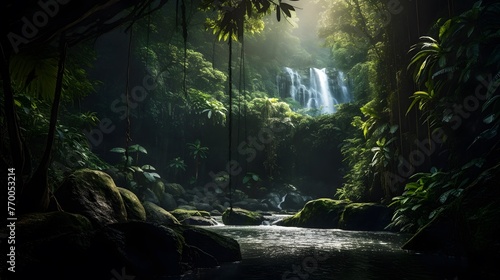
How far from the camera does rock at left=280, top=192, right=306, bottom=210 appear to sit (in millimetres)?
27219

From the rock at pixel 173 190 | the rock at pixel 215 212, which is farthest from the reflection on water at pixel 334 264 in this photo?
the rock at pixel 173 190

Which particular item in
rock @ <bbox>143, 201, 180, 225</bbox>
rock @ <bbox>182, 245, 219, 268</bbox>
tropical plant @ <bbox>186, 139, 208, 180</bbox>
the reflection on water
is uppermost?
tropical plant @ <bbox>186, 139, 208, 180</bbox>

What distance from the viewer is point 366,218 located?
47.6ft

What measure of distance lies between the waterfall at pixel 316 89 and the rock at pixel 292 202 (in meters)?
13.7

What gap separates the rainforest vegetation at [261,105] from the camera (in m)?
5.07

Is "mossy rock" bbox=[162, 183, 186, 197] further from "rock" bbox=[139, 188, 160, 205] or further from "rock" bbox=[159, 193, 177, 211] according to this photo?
"rock" bbox=[139, 188, 160, 205]

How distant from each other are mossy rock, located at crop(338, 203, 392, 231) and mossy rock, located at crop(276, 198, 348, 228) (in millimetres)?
702

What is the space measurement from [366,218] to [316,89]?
27.9 meters

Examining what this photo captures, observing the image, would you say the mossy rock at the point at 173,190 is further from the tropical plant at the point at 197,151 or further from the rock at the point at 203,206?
the tropical plant at the point at 197,151

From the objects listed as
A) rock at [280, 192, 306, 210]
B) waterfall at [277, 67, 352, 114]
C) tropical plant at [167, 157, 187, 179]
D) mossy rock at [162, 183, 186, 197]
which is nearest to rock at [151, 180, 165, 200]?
mossy rock at [162, 183, 186, 197]

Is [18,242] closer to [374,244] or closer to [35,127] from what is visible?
[35,127]

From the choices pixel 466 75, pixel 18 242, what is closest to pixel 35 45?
pixel 18 242

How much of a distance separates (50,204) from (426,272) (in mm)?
6503

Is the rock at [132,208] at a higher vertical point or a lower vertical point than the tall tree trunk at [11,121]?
lower
